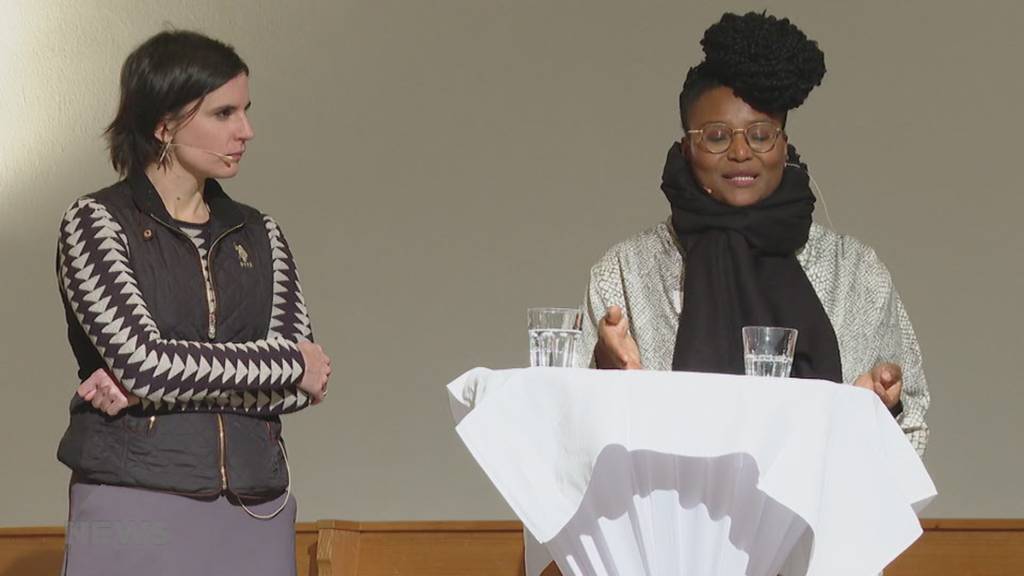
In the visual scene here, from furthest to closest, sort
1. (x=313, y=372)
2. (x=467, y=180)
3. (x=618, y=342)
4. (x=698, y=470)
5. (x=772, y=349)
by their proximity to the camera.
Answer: (x=467, y=180)
(x=313, y=372)
(x=618, y=342)
(x=772, y=349)
(x=698, y=470)

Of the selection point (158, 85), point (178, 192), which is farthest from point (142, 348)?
point (158, 85)

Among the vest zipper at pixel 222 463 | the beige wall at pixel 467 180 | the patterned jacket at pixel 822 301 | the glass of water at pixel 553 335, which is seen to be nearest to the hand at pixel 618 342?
the glass of water at pixel 553 335

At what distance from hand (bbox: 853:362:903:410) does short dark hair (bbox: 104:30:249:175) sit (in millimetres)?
1281

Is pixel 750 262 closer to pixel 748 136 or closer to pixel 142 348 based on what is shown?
pixel 748 136

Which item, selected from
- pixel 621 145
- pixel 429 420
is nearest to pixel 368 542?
pixel 429 420

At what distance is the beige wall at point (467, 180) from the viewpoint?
14.4ft

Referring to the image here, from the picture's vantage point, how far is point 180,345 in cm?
253

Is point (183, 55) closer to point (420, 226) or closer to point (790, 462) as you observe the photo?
point (790, 462)

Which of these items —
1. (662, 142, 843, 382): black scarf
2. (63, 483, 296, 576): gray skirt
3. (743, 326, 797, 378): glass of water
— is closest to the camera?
(743, 326, 797, 378): glass of water

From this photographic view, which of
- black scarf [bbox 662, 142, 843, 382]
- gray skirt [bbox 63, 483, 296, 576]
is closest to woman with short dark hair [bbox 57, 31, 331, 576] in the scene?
gray skirt [bbox 63, 483, 296, 576]

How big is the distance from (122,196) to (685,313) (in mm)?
1016

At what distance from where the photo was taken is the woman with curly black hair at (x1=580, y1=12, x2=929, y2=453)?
2643 mm

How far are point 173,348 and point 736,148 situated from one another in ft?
3.44

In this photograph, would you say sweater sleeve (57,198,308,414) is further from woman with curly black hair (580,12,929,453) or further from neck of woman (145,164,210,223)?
woman with curly black hair (580,12,929,453)
